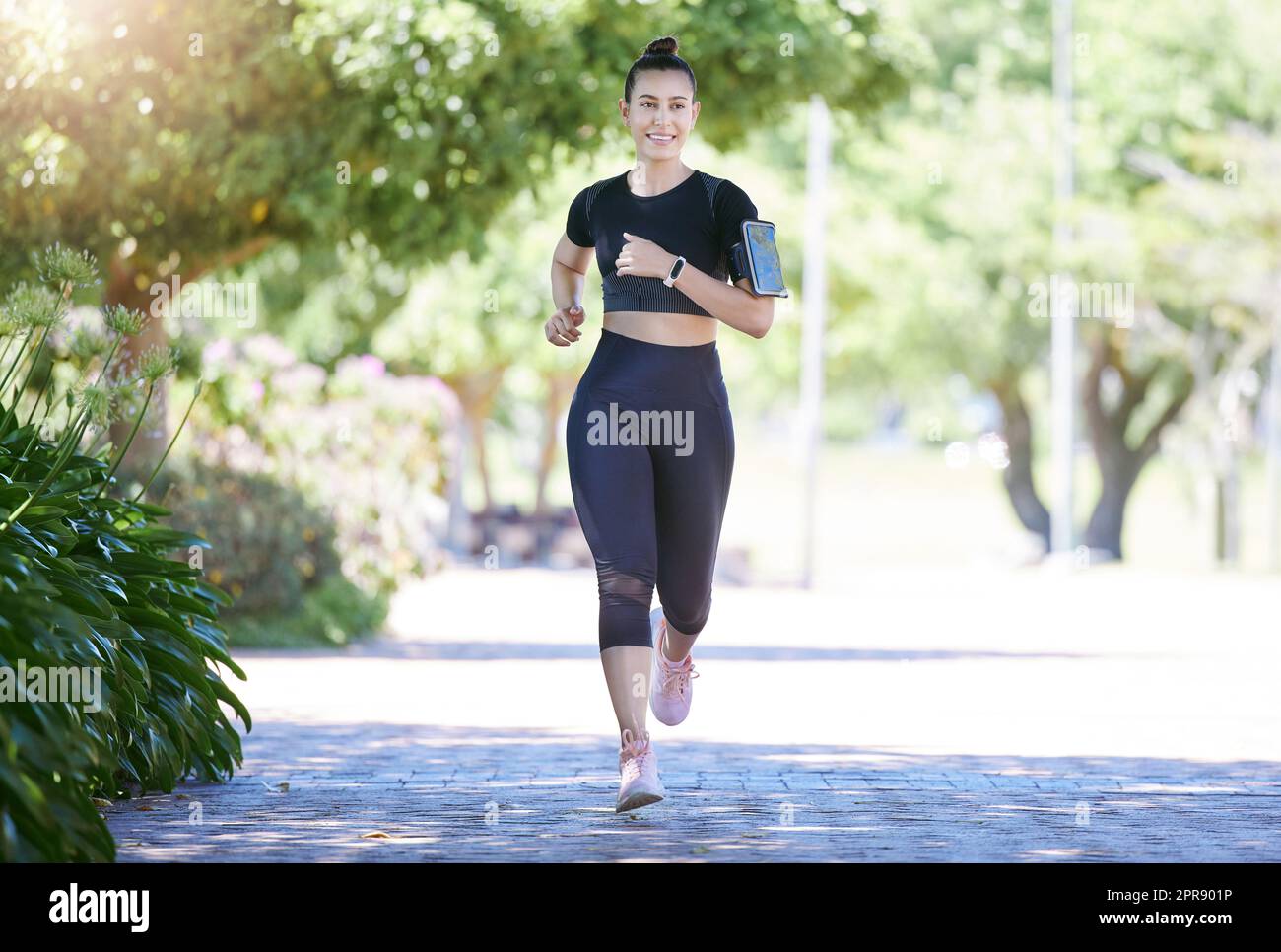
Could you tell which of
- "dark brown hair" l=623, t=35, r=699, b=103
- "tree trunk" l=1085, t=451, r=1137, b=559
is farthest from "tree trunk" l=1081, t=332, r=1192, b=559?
"dark brown hair" l=623, t=35, r=699, b=103

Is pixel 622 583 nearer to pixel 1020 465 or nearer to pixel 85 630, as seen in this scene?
pixel 85 630

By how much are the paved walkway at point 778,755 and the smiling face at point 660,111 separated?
6.35 ft

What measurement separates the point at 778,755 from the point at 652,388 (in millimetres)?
2361

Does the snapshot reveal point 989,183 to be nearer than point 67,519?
No

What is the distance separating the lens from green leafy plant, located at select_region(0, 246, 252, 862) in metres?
4.48

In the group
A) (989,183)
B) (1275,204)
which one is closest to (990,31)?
(989,183)

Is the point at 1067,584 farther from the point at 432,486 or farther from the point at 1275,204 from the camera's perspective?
the point at 432,486

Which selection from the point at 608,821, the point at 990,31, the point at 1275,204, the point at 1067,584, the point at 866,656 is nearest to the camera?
the point at 608,821

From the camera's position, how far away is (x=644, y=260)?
19.8 feet

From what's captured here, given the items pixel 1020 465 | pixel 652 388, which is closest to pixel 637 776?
pixel 652 388

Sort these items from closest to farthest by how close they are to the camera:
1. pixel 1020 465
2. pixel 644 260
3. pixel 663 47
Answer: pixel 644 260
pixel 663 47
pixel 1020 465

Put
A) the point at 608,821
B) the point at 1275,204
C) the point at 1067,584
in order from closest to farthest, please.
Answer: the point at 608,821 → the point at 1067,584 → the point at 1275,204
